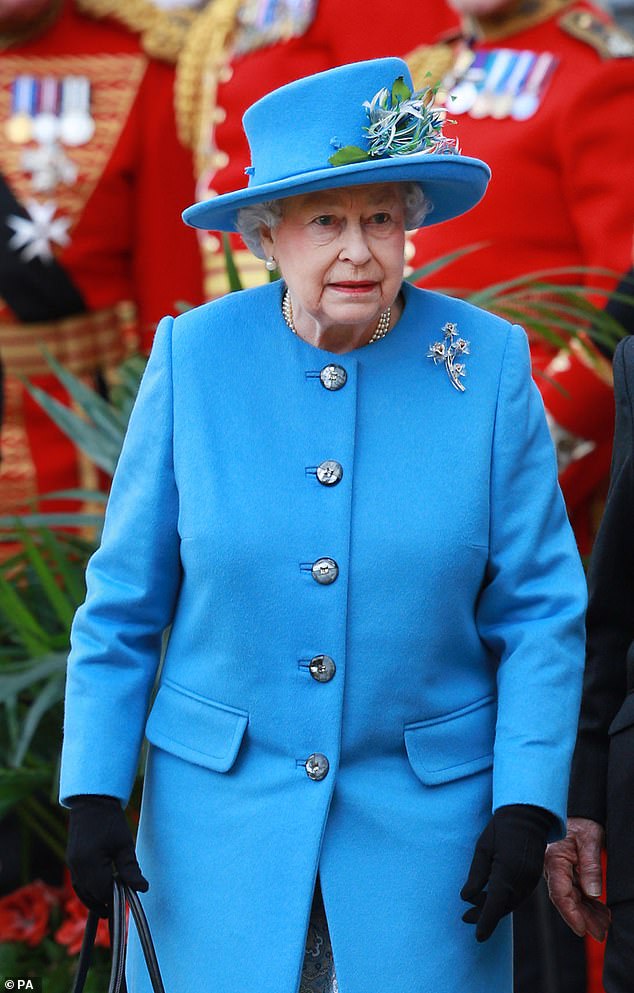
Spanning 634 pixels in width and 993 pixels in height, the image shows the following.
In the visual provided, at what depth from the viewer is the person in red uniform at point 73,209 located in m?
4.57

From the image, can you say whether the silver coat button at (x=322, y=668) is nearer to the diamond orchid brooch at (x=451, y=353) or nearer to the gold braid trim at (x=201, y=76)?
the diamond orchid brooch at (x=451, y=353)

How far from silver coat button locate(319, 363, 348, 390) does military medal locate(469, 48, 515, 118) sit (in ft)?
5.55

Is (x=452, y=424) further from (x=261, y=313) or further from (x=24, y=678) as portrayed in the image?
(x=24, y=678)

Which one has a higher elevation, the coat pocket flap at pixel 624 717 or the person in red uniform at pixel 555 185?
the person in red uniform at pixel 555 185

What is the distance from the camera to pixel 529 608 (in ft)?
7.84

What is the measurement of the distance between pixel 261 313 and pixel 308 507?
1.04 ft

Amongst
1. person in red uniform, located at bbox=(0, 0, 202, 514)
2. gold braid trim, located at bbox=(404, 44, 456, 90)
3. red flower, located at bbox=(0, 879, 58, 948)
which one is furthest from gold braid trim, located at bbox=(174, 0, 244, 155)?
red flower, located at bbox=(0, 879, 58, 948)

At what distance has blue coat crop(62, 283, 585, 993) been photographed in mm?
2334

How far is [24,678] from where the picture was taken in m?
3.38

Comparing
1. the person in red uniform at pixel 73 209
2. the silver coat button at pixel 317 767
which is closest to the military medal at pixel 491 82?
the person in red uniform at pixel 73 209

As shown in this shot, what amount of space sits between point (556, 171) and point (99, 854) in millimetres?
2113

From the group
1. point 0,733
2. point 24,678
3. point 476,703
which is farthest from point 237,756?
point 0,733

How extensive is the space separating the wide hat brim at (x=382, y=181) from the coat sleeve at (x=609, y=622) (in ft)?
1.06

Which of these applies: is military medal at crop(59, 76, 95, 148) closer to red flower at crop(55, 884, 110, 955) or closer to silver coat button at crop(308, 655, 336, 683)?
red flower at crop(55, 884, 110, 955)
